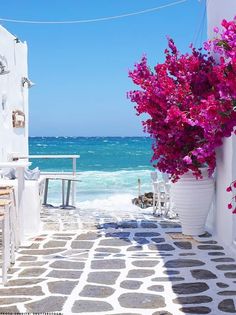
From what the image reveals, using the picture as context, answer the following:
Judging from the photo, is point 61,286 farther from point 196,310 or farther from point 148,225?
point 148,225

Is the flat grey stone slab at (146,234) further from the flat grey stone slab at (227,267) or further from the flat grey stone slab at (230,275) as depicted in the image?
the flat grey stone slab at (230,275)

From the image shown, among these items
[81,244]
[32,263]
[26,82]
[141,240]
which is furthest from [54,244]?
[26,82]

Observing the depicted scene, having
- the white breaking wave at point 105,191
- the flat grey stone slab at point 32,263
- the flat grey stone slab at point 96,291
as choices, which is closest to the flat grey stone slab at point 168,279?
the flat grey stone slab at point 96,291

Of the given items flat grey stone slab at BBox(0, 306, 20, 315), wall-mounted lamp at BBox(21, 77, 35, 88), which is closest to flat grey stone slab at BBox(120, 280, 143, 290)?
flat grey stone slab at BBox(0, 306, 20, 315)

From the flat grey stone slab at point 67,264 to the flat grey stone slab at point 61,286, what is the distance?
1.64 feet

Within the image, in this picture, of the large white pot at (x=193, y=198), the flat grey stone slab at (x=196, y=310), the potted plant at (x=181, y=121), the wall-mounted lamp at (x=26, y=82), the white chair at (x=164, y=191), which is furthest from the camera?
the wall-mounted lamp at (x=26, y=82)

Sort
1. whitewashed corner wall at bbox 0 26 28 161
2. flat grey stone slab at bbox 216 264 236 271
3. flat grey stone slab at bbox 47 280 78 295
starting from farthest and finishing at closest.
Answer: whitewashed corner wall at bbox 0 26 28 161 < flat grey stone slab at bbox 216 264 236 271 < flat grey stone slab at bbox 47 280 78 295

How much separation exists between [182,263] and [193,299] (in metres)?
1.13

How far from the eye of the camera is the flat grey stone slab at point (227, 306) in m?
3.62

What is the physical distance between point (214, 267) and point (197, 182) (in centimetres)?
148

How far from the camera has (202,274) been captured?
15.0 feet

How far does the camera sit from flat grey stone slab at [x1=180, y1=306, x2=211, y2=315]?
3.58m

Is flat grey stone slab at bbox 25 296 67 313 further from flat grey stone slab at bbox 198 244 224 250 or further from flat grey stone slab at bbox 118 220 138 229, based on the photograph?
flat grey stone slab at bbox 118 220 138 229

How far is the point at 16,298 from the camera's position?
3.98 meters
